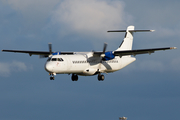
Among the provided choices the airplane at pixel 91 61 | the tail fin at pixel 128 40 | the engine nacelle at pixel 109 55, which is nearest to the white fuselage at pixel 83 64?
the airplane at pixel 91 61

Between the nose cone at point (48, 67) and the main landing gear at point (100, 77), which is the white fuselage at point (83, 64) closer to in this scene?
the nose cone at point (48, 67)

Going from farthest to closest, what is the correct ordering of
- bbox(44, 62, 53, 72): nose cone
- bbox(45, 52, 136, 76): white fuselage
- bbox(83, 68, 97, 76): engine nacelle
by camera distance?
bbox(83, 68, 97, 76): engine nacelle
bbox(45, 52, 136, 76): white fuselage
bbox(44, 62, 53, 72): nose cone

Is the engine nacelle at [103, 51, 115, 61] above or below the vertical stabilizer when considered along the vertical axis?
below

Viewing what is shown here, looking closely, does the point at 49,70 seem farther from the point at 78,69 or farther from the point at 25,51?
the point at 25,51

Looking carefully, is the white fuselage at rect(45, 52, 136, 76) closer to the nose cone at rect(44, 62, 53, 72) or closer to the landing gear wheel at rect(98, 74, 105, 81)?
the nose cone at rect(44, 62, 53, 72)

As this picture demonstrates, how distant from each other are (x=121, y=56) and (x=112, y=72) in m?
3.56

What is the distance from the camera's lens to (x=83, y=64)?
39.4 m

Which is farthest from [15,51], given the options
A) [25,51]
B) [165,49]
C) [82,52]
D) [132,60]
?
[165,49]

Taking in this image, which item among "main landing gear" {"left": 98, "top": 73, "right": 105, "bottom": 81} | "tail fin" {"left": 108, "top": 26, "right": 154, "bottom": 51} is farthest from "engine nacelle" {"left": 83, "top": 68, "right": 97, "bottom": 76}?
"tail fin" {"left": 108, "top": 26, "right": 154, "bottom": 51}

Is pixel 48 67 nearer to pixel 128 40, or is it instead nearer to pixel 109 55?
pixel 109 55

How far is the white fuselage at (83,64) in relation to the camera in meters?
36.5

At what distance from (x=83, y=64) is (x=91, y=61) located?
1585mm

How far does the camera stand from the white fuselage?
36.5 m

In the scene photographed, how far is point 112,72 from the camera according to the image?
44312 millimetres
